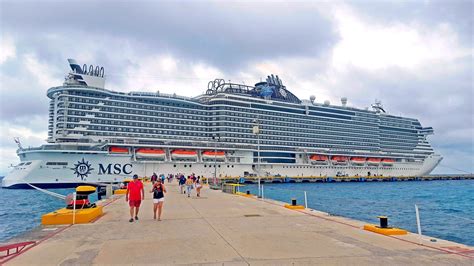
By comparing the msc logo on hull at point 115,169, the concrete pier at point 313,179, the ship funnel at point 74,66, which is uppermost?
the ship funnel at point 74,66

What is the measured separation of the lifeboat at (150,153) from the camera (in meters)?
59.9

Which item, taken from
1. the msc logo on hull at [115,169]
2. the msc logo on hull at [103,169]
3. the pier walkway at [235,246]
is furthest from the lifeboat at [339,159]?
the pier walkway at [235,246]

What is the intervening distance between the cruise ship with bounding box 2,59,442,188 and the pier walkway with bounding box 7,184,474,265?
1685 cm

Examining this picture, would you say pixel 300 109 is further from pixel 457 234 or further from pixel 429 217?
pixel 457 234

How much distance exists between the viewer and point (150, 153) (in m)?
60.7

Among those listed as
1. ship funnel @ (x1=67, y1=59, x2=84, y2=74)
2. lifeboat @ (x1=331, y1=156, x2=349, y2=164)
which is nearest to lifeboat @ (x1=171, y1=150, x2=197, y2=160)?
ship funnel @ (x1=67, y1=59, x2=84, y2=74)

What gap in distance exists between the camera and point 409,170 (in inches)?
3942

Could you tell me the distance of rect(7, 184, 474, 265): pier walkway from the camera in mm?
6398

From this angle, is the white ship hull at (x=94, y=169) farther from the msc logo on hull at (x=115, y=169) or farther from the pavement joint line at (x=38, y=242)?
the pavement joint line at (x=38, y=242)

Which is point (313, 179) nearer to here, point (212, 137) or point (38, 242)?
point (212, 137)

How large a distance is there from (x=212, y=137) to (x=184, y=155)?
Answer: 12.2 m

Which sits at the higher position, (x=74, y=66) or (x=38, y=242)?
(x=74, y=66)

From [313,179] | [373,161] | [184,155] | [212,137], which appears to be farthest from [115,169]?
[373,161]

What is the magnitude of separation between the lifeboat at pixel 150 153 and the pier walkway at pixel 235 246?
50091 millimetres
